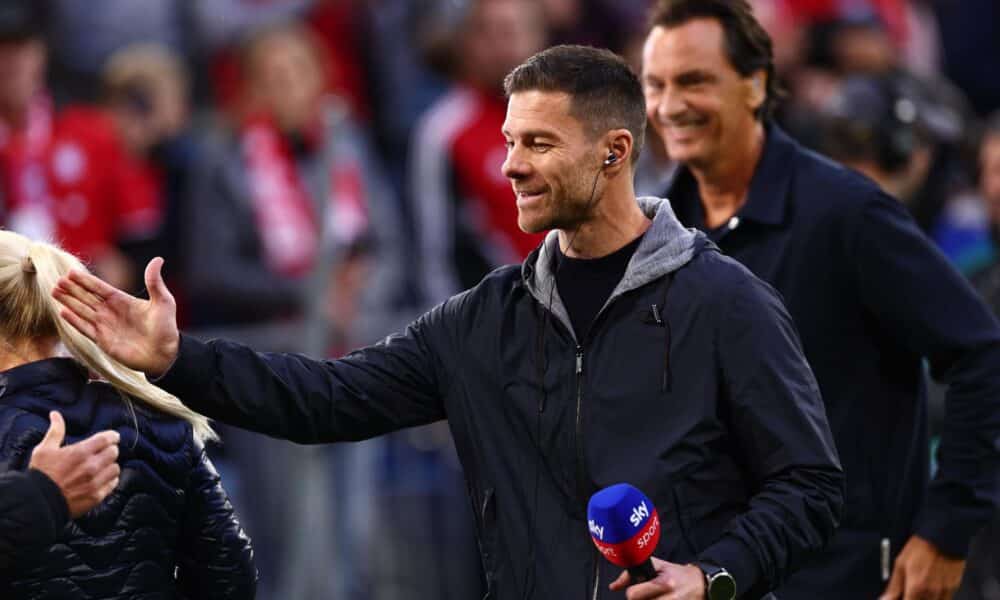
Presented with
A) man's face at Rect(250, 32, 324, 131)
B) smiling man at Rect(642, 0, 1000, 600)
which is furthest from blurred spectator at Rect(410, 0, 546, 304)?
smiling man at Rect(642, 0, 1000, 600)

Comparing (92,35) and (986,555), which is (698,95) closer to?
(986,555)

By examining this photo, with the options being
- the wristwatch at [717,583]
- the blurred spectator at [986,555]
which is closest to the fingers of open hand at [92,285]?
the wristwatch at [717,583]

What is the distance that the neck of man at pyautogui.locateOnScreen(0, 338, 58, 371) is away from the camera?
4395mm

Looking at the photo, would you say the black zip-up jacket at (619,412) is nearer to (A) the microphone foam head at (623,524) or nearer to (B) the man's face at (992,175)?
(A) the microphone foam head at (623,524)

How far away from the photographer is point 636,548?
3.81m

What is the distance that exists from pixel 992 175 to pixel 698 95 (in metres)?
2.92

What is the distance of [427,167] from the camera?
943cm

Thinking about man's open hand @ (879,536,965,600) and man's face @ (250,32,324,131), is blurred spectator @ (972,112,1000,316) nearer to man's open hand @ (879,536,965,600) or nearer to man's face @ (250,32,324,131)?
man's open hand @ (879,536,965,600)

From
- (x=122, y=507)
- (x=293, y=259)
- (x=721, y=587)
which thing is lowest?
(x=721, y=587)

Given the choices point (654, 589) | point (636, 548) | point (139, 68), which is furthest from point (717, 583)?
point (139, 68)

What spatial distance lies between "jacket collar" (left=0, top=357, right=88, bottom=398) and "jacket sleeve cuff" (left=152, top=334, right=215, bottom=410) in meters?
0.23

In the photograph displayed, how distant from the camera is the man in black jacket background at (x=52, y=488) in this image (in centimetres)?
396

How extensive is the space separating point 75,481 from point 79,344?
1.54 feet

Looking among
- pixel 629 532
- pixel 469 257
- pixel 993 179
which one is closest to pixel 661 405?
pixel 629 532
